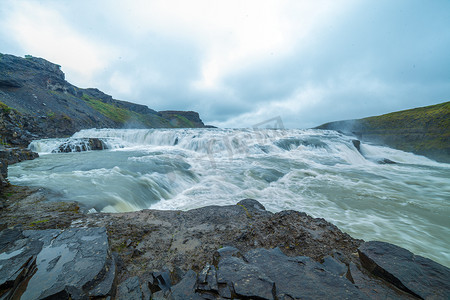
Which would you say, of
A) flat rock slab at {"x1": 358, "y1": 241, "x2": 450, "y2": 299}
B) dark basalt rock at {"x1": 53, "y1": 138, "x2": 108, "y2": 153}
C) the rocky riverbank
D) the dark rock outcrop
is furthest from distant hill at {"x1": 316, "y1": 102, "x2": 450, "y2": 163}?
the dark rock outcrop

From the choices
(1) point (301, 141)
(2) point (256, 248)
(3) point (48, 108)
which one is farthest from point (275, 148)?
(3) point (48, 108)

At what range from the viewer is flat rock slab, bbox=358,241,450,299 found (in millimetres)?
1429

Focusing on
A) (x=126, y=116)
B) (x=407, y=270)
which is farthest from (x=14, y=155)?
(x=126, y=116)

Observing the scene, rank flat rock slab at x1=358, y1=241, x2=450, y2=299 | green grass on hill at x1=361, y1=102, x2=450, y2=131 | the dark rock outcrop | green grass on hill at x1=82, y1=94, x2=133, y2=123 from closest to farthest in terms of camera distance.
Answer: flat rock slab at x1=358, y1=241, x2=450, y2=299 < green grass on hill at x1=361, y1=102, x2=450, y2=131 < green grass on hill at x1=82, y1=94, x2=133, y2=123 < the dark rock outcrop

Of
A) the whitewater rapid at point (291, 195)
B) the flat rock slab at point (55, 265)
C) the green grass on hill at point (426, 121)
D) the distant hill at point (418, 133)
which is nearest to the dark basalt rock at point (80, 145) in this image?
the whitewater rapid at point (291, 195)

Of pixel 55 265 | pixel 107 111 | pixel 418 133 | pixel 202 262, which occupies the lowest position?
pixel 202 262

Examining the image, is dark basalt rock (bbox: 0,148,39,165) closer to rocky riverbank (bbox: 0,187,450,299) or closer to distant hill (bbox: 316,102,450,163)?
rocky riverbank (bbox: 0,187,450,299)

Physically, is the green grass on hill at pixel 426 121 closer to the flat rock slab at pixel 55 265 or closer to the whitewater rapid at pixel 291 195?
the whitewater rapid at pixel 291 195

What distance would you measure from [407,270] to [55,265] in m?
3.37

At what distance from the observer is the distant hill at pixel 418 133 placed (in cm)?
1764

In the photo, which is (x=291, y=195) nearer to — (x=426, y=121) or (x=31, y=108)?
(x=426, y=121)

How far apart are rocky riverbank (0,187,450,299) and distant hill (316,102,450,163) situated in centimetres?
2388

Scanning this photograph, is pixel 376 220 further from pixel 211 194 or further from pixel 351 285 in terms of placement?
pixel 211 194

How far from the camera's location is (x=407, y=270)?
1608 mm
